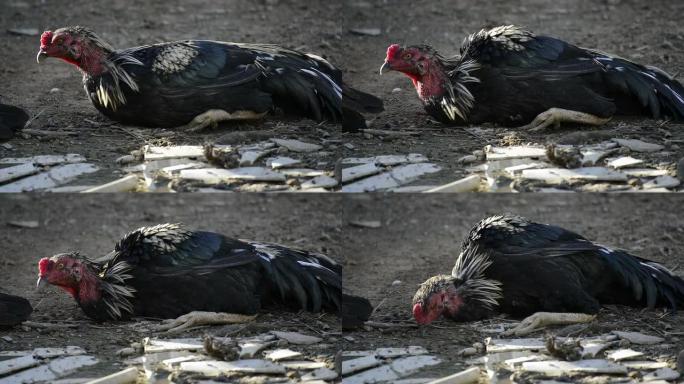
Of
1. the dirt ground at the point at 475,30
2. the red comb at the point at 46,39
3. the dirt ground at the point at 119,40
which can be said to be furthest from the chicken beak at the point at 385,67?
the red comb at the point at 46,39

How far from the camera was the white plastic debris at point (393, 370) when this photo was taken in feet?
24.1

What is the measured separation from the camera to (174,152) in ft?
25.0

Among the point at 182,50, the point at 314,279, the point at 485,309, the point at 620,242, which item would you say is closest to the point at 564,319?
the point at 485,309

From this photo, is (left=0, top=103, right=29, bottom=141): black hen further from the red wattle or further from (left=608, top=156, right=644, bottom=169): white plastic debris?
(left=608, top=156, right=644, bottom=169): white plastic debris

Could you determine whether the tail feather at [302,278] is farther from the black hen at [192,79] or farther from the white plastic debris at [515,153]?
the white plastic debris at [515,153]

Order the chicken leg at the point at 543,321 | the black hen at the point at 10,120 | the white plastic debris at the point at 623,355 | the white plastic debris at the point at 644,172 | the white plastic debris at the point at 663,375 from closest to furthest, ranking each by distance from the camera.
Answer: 1. the white plastic debris at the point at 663,375
2. the white plastic debris at the point at 623,355
3. the chicken leg at the point at 543,321
4. the white plastic debris at the point at 644,172
5. the black hen at the point at 10,120

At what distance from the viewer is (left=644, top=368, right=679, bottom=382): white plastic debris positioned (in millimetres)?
7180

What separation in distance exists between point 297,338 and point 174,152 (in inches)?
52.0

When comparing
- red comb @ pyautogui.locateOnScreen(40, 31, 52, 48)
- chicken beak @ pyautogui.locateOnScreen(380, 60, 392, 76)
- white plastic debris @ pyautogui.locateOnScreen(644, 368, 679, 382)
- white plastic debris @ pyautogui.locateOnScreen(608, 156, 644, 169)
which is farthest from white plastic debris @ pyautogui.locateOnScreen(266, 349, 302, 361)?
red comb @ pyautogui.locateOnScreen(40, 31, 52, 48)

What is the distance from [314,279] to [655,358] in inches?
80.1

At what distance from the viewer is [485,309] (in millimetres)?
7598

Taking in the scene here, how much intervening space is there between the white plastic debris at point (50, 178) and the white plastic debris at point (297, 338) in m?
1.48

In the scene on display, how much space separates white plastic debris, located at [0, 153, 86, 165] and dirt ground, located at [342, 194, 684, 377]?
1.66 meters

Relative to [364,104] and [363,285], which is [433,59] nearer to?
[364,104]
